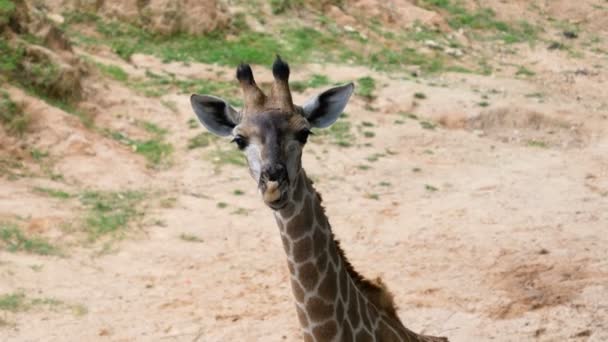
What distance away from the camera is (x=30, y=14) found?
1406cm

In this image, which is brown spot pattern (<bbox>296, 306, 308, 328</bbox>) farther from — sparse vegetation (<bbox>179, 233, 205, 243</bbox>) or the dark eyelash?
sparse vegetation (<bbox>179, 233, 205, 243</bbox>)

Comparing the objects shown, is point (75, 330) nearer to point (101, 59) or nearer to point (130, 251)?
point (130, 251)

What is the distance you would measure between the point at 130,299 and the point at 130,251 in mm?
1197

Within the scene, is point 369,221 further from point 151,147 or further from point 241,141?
point 241,141

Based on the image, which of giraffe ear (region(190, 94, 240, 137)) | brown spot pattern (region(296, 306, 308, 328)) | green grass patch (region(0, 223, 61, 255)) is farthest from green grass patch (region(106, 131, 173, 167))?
brown spot pattern (region(296, 306, 308, 328))

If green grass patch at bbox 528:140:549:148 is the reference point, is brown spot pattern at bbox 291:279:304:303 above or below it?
above

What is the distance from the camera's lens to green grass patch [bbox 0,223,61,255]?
942 cm

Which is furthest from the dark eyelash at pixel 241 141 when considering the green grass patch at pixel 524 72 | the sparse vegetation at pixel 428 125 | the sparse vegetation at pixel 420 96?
the green grass patch at pixel 524 72

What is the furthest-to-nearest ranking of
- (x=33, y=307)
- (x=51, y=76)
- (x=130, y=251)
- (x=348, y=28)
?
1. (x=348, y=28)
2. (x=51, y=76)
3. (x=130, y=251)
4. (x=33, y=307)

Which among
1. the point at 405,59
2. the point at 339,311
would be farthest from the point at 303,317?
the point at 405,59

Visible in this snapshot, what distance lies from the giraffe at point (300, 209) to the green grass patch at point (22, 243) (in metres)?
5.03

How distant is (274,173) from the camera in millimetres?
4410

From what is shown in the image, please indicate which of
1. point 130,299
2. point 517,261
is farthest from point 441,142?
point 130,299

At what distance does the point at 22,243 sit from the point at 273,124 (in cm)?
586
